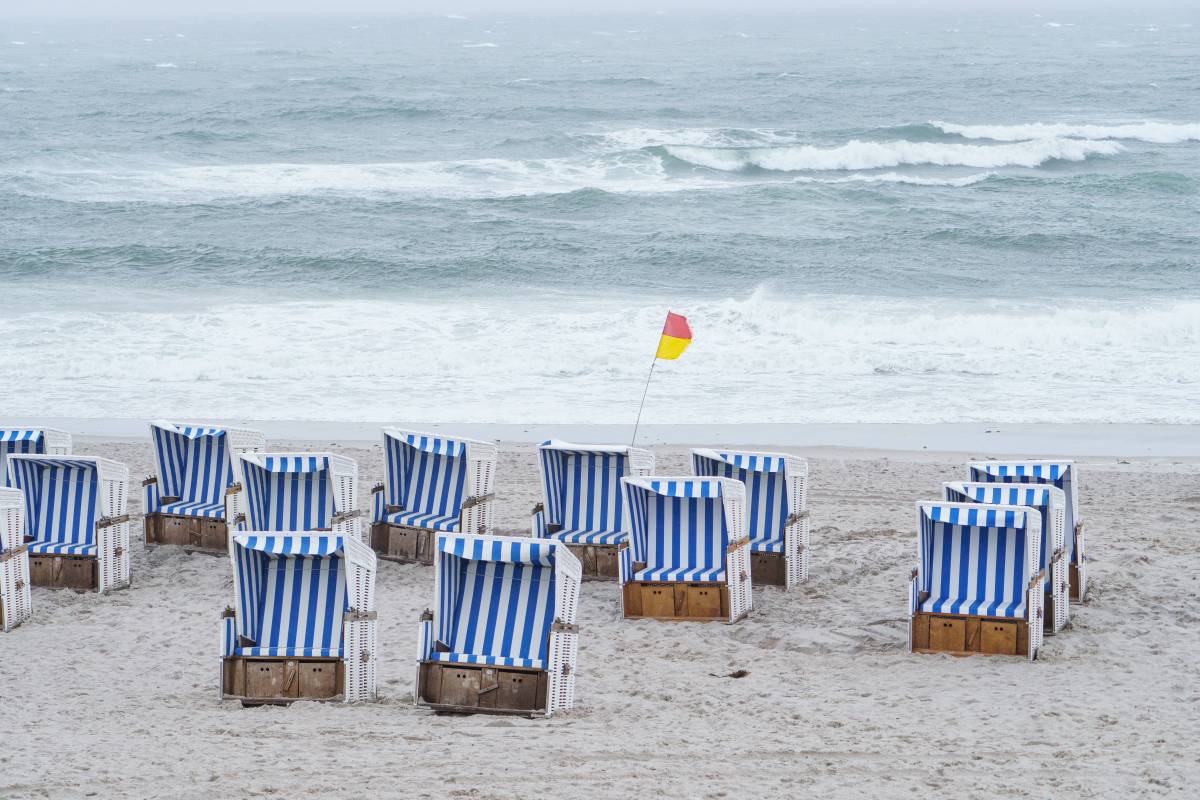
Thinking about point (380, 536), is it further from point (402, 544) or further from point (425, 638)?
point (425, 638)

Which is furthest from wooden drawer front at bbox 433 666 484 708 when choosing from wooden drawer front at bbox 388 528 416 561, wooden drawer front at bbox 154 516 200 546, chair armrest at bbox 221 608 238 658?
wooden drawer front at bbox 154 516 200 546

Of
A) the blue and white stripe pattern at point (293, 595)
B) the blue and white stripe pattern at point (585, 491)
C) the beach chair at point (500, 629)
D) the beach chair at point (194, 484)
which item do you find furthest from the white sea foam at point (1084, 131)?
the blue and white stripe pattern at point (293, 595)

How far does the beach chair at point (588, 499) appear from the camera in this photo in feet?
30.2

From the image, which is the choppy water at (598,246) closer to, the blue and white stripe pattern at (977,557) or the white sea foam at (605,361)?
the white sea foam at (605,361)

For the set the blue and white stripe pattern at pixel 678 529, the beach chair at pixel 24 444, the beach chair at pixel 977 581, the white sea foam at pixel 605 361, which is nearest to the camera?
the beach chair at pixel 977 581

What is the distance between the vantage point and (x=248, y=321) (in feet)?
67.2

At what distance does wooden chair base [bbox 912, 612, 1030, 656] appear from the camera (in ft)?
24.5

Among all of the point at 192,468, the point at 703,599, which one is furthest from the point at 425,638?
the point at 192,468

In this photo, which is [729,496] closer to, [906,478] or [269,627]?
[269,627]

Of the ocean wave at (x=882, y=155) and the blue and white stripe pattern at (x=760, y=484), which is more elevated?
the ocean wave at (x=882, y=155)

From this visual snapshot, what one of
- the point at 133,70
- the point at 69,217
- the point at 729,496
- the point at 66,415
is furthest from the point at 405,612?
the point at 133,70

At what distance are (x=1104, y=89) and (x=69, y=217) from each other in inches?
1676

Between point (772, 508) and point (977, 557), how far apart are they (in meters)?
1.81

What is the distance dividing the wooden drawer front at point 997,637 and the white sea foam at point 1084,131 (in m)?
37.6
